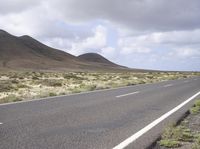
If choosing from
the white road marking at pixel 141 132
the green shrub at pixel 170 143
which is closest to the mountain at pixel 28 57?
the white road marking at pixel 141 132

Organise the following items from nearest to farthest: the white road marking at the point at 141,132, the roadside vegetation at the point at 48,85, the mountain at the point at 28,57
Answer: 1. the white road marking at the point at 141,132
2. the roadside vegetation at the point at 48,85
3. the mountain at the point at 28,57

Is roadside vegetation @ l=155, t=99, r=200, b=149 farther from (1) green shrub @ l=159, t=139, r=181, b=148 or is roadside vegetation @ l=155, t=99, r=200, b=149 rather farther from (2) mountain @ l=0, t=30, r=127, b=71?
(2) mountain @ l=0, t=30, r=127, b=71

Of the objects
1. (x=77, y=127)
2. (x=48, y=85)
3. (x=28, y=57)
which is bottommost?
(x=48, y=85)

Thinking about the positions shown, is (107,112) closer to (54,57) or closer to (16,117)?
(16,117)

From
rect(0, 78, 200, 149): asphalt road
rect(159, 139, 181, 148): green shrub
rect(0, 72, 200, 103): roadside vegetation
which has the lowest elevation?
rect(0, 72, 200, 103): roadside vegetation

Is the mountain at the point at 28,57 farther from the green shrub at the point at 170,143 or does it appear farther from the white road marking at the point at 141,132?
the green shrub at the point at 170,143

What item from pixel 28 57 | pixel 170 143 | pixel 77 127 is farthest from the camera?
pixel 28 57

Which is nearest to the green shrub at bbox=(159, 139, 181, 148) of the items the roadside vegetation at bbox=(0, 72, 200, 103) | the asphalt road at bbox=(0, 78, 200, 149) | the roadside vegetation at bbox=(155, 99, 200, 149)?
the roadside vegetation at bbox=(155, 99, 200, 149)

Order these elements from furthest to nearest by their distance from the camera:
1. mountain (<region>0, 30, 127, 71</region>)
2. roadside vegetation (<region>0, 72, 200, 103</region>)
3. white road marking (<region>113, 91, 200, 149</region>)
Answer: mountain (<region>0, 30, 127, 71</region>) < roadside vegetation (<region>0, 72, 200, 103</region>) < white road marking (<region>113, 91, 200, 149</region>)

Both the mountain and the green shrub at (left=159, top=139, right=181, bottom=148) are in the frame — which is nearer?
the green shrub at (left=159, top=139, right=181, bottom=148)

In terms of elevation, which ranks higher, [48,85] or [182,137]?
[182,137]

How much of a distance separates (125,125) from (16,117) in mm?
3128

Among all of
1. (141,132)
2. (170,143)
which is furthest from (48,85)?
(170,143)

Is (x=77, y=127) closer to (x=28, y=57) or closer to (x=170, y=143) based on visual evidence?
(x=170, y=143)
